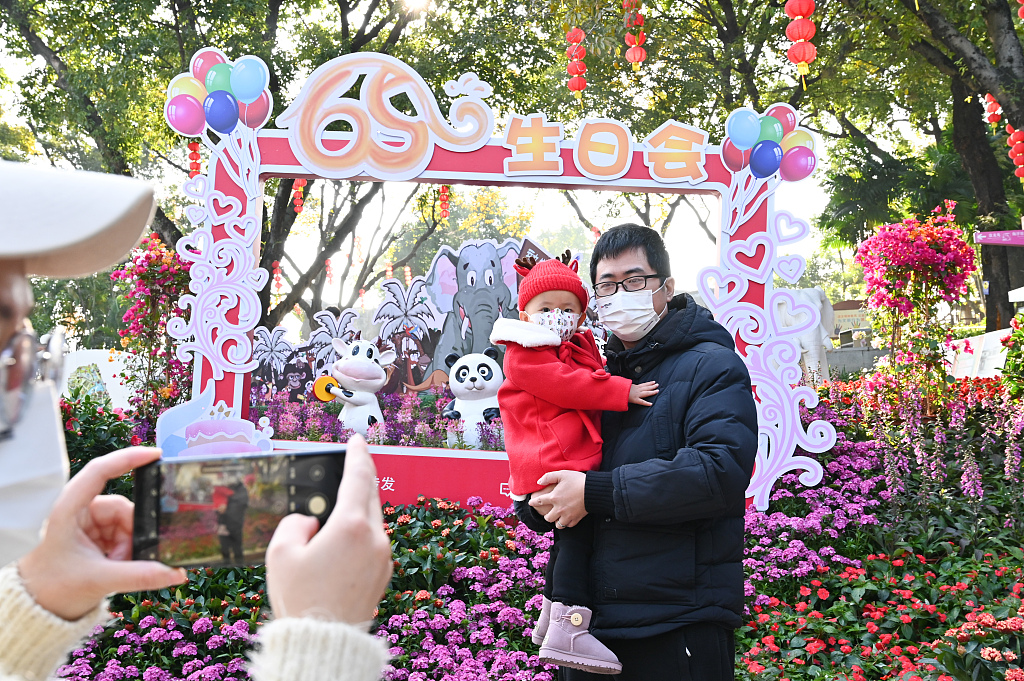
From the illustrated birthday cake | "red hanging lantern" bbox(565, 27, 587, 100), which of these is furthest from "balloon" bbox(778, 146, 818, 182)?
the illustrated birthday cake

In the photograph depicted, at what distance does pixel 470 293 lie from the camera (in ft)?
20.5

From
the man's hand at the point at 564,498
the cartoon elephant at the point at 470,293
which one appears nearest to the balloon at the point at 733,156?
the cartoon elephant at the point at 470,293

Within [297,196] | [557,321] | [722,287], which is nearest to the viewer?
[557,321]

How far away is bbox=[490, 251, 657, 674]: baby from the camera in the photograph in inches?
80.0

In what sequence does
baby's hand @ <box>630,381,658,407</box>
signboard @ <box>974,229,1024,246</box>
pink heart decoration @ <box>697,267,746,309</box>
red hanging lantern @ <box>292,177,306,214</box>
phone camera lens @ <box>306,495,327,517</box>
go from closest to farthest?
1. phone camera lens @ <box>306,495,327,517</box>
2. baby's hand @ <box>630,381,658,407</box>
3. pink heart decoration @ <box>697,267,746,309</box>
4. signboard @ <box>974,229,1024,246</box>
5. red hanging lantern @ <box>292,177,306,214</box>

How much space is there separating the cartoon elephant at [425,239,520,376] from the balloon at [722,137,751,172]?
5.92 ft

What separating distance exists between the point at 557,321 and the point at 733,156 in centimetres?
372

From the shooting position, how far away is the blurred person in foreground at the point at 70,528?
2.51ft

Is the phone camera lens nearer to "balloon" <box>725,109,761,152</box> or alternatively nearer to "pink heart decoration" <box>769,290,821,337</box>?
"pink heart decoration" <box>769,290,821,337</box>

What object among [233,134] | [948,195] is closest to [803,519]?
[233,134]

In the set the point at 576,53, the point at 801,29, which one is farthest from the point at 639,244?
the point at 576,53

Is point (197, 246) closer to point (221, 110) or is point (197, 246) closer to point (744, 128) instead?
point (221, 110)

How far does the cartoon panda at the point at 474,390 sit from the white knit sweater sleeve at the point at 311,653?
5.07 meters

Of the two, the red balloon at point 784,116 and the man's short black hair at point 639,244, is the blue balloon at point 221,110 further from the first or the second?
the man's short black hair at point 639,244
